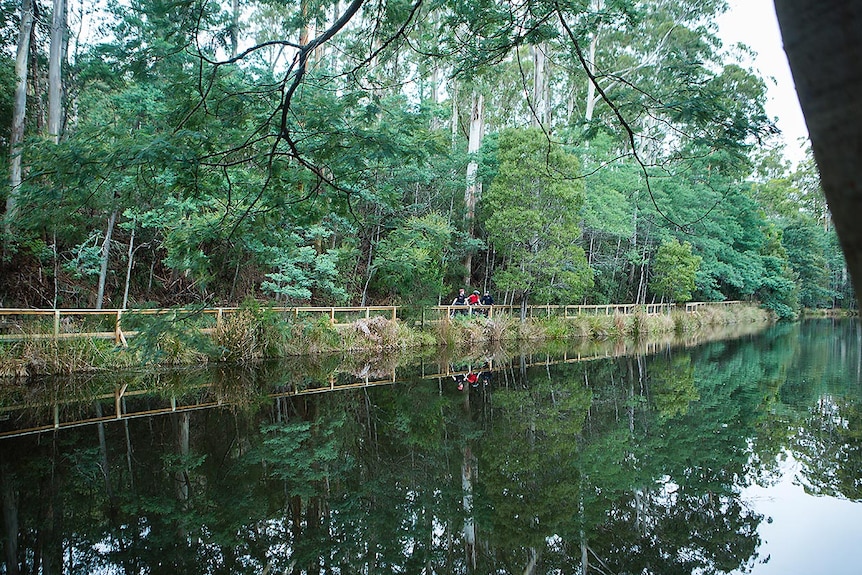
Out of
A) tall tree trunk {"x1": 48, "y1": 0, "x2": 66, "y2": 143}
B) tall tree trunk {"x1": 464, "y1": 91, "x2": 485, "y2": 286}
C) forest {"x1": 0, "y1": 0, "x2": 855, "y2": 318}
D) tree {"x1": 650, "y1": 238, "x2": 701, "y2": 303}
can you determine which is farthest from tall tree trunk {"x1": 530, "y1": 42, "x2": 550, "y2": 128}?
tall tree trunk {"x1": 48, "y1": 0, "x2": 66, "y2": 143}

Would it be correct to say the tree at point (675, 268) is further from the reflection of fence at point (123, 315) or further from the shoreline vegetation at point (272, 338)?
the reflection of fence at point (123, 315)

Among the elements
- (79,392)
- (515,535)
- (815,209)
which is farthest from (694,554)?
(815,209)

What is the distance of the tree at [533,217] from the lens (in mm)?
16703

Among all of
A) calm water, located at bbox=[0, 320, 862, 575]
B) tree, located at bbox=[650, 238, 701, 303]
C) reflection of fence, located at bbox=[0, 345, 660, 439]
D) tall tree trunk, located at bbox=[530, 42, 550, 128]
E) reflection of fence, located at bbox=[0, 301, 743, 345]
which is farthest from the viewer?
tree, located at bbox=[650, 238, 701, 303]

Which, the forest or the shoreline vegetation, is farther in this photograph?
the shoreline vegetation

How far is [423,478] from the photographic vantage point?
4.96 meters

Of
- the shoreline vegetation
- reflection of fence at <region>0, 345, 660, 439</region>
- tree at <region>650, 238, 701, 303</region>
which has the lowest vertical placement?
reflection of fence at <region>0, 345, 660, 439</region>

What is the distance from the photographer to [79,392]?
840 cm

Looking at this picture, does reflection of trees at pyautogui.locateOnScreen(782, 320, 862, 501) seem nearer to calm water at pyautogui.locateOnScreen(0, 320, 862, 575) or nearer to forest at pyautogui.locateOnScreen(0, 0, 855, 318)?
calm water at pyautogui.locateOnScreen(0, 320, 862, 575)

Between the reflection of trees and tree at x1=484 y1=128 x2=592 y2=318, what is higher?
tree at x1=484 y1=128 x2=592 y2=318

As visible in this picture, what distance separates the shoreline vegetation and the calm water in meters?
0.78

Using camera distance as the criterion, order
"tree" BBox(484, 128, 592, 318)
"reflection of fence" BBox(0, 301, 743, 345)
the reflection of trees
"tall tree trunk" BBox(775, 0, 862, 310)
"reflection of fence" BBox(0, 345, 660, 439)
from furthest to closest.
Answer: "tree" BBox(484, 128, 592, 318), "reflection of fence" BBox(0, 301, 743, 345), "reflection of fence" BBox(0, 345, 660, 439), the reflection of trees, "tall tree trunk" BBox(775, 0, 862, 310)

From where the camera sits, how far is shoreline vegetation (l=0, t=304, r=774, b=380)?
29.1 feet

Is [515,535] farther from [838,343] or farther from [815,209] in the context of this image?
[815,209]
